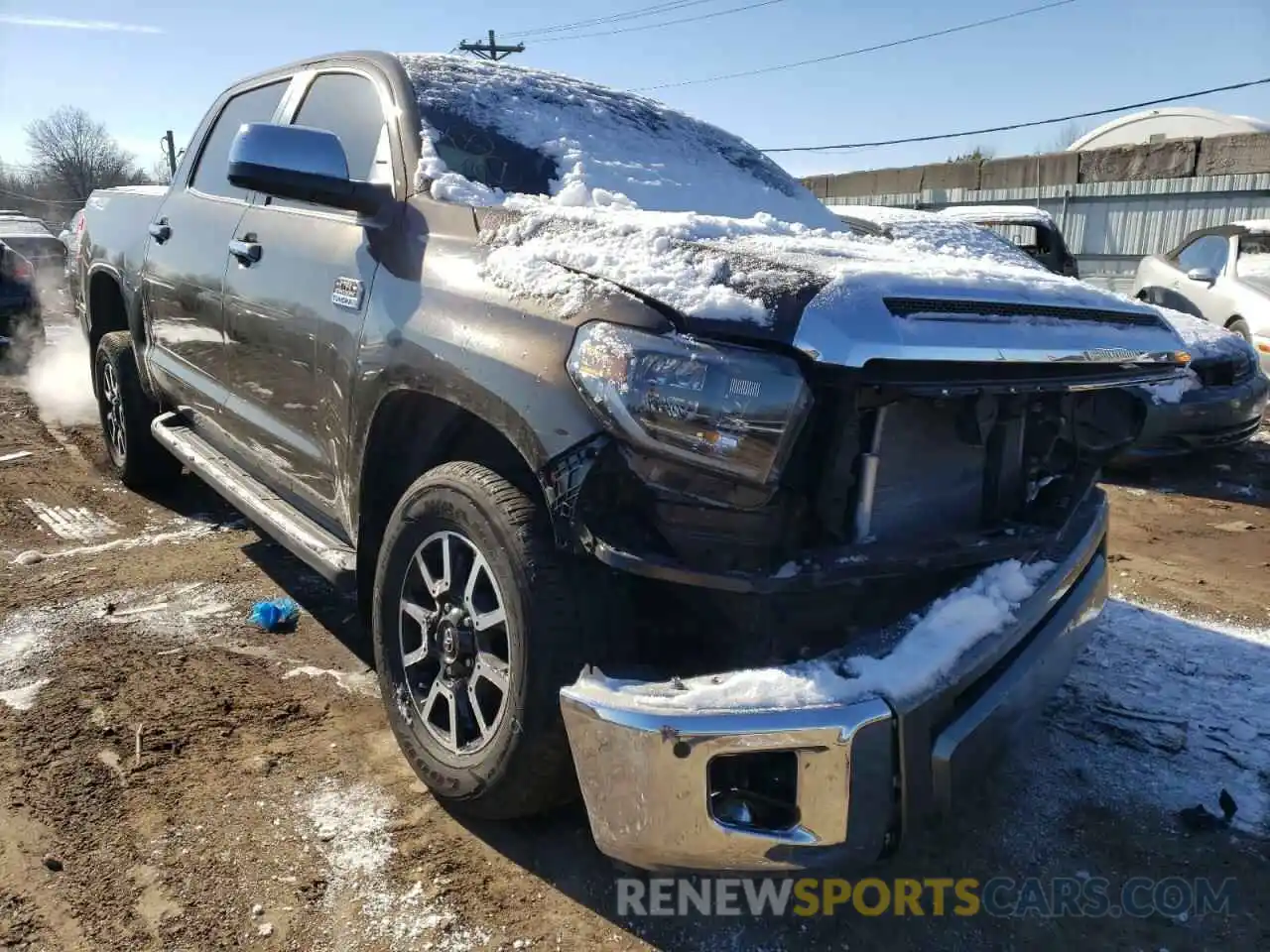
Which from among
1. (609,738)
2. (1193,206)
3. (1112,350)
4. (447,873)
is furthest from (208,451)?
(1193,206)

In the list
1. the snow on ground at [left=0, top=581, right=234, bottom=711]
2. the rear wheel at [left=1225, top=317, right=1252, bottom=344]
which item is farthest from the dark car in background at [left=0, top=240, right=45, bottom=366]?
the rear wheel at [left=1225, top=317, right=1252, bottom=344]

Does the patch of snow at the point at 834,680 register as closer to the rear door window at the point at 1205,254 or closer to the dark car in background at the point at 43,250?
the rear door window at the point at 1205,254

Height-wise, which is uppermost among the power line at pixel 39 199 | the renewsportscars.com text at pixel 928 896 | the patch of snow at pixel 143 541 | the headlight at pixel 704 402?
the power line at pixel 39 199

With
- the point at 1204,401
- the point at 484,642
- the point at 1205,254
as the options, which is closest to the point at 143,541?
the point at 484,642

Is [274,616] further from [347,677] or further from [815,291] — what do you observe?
[815,291]

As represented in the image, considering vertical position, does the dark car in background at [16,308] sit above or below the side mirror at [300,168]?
below

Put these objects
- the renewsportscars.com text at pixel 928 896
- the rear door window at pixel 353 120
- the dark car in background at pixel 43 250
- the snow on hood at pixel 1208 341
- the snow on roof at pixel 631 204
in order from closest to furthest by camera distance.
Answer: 1. the snow on roof at pixel 631 204
2. the renewsportscars.com text at pixel 928 896
3. the rear door window at pixel 353 120
4. the snow on hood at pixel 1208 341
5. the dark car in background at pixel 43 250

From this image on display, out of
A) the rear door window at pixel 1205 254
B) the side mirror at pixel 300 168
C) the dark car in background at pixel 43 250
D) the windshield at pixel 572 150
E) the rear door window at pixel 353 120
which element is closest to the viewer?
the side mirror at pixel 300 168

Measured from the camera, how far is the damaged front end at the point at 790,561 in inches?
70.4

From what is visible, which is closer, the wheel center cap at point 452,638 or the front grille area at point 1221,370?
the wheel center cap at point 452,638

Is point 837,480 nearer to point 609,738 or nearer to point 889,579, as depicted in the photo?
point 889,579

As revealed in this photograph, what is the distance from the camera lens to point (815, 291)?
190 centimetres

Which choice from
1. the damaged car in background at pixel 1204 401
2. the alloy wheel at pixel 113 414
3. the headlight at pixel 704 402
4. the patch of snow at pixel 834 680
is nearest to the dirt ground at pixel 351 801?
the patch of snow at pixel 834 680

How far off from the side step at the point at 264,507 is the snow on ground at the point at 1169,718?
7.07 feet
